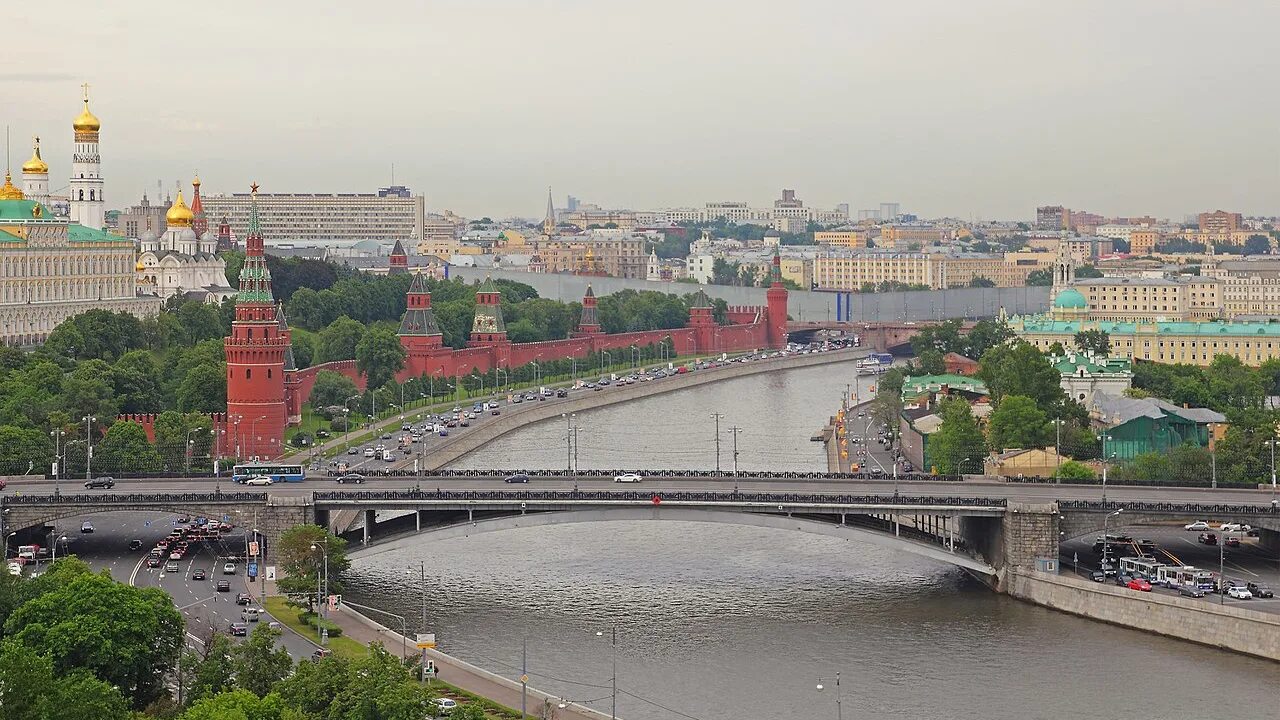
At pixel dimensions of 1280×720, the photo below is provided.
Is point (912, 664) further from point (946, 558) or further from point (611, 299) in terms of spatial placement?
point (611, 299)

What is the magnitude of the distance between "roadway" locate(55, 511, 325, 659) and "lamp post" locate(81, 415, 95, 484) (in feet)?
5.91

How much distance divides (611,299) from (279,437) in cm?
5444

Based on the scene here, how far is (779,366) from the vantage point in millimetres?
109500

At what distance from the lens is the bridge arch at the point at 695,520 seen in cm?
4581

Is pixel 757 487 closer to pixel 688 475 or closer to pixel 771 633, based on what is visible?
pixel 688 475

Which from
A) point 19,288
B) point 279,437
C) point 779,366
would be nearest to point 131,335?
point 19,288

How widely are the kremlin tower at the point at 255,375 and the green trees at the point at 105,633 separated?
2786 centimetres

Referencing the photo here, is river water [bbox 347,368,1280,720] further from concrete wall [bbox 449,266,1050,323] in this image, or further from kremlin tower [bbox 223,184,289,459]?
concrete wall [bbox 449,266,1050,323]

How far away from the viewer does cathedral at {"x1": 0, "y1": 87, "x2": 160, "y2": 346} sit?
282 ft

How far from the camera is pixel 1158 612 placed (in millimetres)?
41688

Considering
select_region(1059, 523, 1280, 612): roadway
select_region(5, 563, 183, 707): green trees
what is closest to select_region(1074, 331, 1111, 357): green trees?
select_region(1059, 523, 1280, 612): roadway

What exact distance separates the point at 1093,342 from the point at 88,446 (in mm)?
47421

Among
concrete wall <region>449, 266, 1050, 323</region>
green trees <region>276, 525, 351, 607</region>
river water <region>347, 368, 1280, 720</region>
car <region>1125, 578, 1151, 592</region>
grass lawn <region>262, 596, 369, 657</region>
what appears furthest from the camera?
concrete wall <region>449, 266, 1050, 323</region>

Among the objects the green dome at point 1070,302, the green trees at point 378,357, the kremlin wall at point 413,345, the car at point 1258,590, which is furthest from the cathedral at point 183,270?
the car at point 1258,590
